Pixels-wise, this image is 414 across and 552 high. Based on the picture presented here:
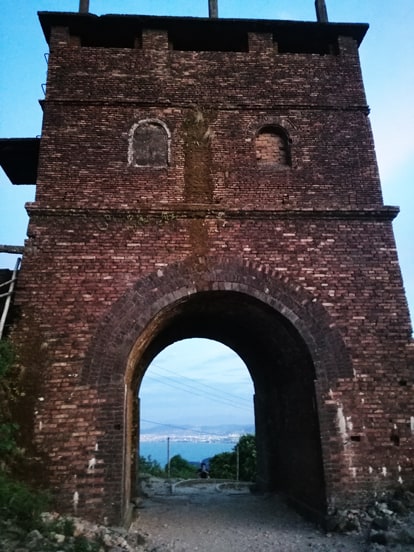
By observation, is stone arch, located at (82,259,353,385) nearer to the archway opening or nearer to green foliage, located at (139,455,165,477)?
the archway opening

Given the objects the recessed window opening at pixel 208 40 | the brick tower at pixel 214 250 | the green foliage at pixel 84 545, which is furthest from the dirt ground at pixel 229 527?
the recessed window opening at pixel 208 40

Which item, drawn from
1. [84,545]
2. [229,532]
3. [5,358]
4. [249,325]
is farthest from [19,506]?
[249,325]

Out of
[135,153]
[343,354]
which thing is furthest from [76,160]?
[343,354]

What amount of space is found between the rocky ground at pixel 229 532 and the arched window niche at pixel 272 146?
6.43 m

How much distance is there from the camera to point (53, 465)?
6699mm

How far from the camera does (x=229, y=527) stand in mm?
7641

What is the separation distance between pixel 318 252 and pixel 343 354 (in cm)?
191

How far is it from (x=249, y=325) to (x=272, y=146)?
381 cm

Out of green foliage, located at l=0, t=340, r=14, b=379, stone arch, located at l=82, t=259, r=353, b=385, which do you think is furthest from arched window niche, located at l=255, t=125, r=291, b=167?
green foliage, located at l=0, t=340, r=14, b=379

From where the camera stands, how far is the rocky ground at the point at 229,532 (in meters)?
5.40

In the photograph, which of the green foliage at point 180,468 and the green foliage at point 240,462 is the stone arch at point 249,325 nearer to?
the green foliage at point 240,462

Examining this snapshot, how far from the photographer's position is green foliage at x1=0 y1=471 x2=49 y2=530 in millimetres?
5426

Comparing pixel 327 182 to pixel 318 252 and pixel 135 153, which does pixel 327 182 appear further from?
pixel 135 153

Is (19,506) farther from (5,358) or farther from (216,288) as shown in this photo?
(216,288)
